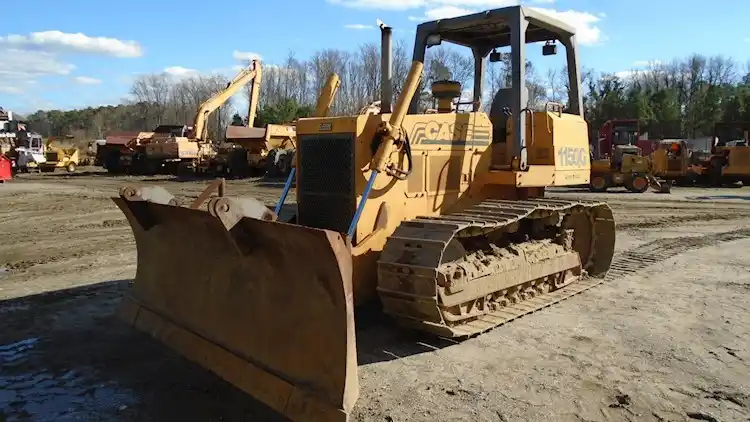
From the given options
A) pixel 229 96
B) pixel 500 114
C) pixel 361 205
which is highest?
pixel 229 96

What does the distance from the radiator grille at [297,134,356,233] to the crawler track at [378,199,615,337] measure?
59 centimetres

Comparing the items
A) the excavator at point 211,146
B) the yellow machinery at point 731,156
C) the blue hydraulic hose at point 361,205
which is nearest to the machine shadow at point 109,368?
the blue hydraulic hose at point 361,205

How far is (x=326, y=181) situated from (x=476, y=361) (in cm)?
212

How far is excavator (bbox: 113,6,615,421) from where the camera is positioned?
4.18 meters

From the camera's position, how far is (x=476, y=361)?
5.20 m

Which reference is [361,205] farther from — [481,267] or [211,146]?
[211,146]

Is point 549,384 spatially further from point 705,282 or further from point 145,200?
point 705,282

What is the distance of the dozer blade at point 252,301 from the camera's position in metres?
3.91

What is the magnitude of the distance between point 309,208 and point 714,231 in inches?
397

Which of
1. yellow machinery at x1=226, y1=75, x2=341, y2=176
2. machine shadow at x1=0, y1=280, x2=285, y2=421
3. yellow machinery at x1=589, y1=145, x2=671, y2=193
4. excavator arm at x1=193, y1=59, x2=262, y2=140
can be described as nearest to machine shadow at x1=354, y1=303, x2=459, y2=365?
machine shadow at x1=0, y1=280, x2=285, y2=421

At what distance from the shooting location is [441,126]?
6.41 m

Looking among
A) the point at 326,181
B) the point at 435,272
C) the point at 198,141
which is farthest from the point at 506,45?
the point at 198,141

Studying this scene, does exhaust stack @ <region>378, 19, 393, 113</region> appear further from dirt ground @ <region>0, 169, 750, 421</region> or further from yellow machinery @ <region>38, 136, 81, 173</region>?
yellow machinery @ <region>38, 136, 81, 173</region>

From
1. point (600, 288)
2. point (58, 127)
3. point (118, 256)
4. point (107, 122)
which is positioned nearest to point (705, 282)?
point (600, 288)
